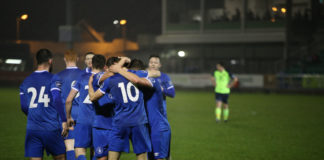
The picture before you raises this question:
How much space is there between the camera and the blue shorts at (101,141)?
6.12 meters

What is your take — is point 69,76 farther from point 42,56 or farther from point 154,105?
point 154,105

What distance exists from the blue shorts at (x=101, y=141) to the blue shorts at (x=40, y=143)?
0.66 metres

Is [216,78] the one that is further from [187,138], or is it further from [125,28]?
[125,28]

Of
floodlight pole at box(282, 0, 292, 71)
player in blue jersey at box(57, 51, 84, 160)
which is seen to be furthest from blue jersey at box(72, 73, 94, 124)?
floodlight pole at box(282, 0, 292, 71)

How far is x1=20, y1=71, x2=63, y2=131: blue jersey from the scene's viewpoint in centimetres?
552

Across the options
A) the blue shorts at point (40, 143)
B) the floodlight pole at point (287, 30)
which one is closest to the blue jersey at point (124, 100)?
the blue shorts at point (40, 143)

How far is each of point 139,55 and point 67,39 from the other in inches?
1422

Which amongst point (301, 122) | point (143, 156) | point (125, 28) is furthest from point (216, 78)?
point (125, 28)

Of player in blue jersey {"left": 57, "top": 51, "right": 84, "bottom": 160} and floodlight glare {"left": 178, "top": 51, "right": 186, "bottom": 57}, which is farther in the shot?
floodlight glare {"left": 178, "top": 51, "right": 186, "bottom": 57}

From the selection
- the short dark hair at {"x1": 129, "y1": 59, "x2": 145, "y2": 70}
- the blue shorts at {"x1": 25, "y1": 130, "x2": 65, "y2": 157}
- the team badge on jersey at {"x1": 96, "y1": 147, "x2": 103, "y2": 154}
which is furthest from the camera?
the team badge on jersey at {"x1": 96, "y1": 147, "x2": 103, "y2": 154}

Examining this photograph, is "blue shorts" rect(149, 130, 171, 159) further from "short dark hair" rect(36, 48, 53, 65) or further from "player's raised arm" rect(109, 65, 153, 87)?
"short dark hair" rect(36, 48, 53, 65)

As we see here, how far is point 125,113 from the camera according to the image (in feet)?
18.7

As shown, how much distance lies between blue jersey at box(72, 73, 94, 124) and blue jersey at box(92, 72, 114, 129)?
1.82ft

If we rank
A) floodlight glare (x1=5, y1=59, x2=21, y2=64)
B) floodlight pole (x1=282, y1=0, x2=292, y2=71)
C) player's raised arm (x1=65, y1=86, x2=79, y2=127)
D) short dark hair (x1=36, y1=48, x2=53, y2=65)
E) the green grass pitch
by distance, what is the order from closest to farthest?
short dark hair (x1=36, y1=48, x2=53, y2=65), player's raised arm (x1=65, y1=86, x2=79, y2=127), the green grass pitch, floodlight pole (x1=282, y1=0, x2=292, y2=71), floodlight glare (x1=5, y1=59, x2=21, y2=64)
